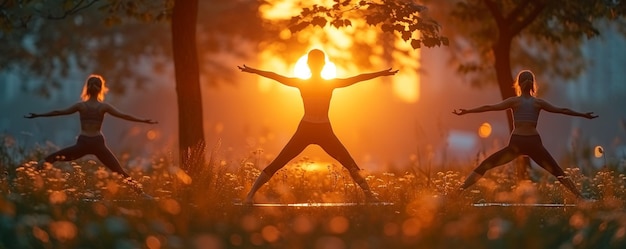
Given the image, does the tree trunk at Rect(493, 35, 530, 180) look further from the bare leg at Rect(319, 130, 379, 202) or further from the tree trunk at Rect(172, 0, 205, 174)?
the bare leg at Rect(319, 130, 379, 202)

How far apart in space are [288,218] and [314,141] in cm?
194

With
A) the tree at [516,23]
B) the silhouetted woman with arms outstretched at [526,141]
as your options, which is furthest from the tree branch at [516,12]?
the silhouetted woman with arms outstretched at [526,141]

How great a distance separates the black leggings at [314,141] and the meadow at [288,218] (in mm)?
424

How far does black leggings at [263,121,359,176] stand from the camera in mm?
12500

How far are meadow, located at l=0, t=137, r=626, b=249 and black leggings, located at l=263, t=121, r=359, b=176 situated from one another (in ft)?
1.39

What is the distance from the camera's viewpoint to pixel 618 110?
8800 centimetres

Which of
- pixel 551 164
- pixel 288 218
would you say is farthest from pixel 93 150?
pixel 551 164

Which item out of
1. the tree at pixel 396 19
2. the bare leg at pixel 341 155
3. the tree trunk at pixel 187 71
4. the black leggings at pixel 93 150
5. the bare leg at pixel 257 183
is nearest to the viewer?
the bare leg at pixel 257 183

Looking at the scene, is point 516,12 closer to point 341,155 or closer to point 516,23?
point 516,23

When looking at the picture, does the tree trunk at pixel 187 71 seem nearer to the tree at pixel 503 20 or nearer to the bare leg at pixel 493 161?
the tree at pixel 503 20

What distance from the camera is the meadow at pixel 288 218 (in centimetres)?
821

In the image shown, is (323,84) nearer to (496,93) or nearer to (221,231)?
(221,231)

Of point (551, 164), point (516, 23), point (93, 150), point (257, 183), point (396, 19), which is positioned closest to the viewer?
point (257, 183)

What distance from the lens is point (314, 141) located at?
41.2ft
